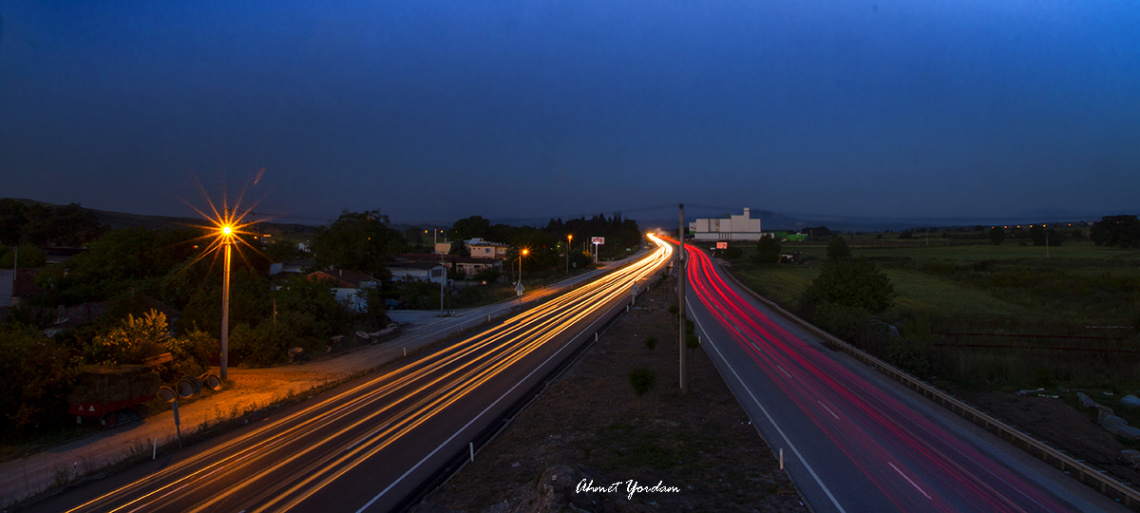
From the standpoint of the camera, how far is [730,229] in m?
174

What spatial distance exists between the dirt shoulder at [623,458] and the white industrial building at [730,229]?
15498 centimetres

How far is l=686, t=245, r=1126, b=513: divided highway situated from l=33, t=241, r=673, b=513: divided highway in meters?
8.27

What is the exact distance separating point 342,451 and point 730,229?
563 ft

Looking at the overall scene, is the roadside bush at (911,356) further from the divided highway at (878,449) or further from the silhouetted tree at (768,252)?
the silhouetted tree at (768,252)

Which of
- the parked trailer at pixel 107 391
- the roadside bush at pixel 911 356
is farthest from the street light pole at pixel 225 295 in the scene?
the roadside bush at pixel 911 356

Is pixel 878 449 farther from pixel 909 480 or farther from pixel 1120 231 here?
pixel 1120 231

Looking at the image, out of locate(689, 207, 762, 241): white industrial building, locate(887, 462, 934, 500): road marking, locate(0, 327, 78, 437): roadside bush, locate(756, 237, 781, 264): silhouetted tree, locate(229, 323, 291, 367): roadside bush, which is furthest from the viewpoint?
locate(689, 207, 762, 241): white industrial building

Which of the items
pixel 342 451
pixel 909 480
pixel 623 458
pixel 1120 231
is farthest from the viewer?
pixel 1120 231

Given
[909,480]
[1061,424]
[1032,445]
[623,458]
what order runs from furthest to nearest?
[1061,424] → [1032,445] → [623,458] → [909,480]

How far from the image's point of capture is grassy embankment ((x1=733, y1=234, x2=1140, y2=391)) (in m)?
21.9

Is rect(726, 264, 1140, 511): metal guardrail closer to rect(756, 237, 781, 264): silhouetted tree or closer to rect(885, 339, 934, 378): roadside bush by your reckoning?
rect(885, 339, 934, 378): roadside bush

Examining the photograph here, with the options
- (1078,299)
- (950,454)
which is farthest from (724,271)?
(950,454)

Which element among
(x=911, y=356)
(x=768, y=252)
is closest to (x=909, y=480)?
(x=911, y=356)

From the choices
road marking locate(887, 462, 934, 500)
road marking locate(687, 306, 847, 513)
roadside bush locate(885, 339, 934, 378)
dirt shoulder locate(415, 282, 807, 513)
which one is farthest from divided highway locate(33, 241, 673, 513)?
roadside bush locate(885, 339, 934, 378)
